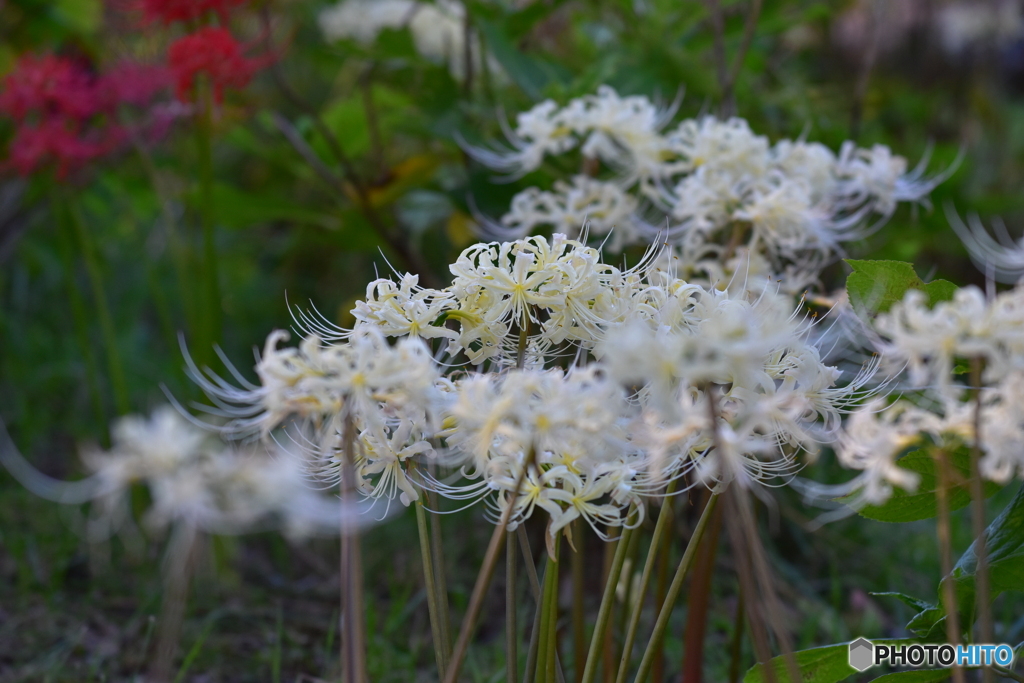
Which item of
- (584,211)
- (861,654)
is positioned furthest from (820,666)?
(584,211)

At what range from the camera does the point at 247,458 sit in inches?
23.9

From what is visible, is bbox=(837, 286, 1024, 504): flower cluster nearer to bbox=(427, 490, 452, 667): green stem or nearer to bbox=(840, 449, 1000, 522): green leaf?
bbox=(840, 449, 1000, 522): green leaf

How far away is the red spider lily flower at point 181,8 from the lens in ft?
5.82

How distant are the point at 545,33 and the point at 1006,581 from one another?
2131 millimetres

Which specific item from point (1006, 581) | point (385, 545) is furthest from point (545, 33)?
point (1006, 581)

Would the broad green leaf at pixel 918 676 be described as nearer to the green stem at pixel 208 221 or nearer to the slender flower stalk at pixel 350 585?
the slender flower stalk at pixel 350 585

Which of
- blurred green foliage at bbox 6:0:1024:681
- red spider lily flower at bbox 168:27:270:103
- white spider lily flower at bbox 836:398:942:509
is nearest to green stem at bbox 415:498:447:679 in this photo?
white spider lily flower at bbox 836:398:942:509

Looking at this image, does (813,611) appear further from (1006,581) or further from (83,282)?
(83,282)

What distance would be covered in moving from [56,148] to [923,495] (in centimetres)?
175

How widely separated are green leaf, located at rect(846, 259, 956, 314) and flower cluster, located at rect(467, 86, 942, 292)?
1.12 feet

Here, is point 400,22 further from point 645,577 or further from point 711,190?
point 645,577

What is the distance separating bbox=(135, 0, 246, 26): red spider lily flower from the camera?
1.77m

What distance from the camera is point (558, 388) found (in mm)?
630

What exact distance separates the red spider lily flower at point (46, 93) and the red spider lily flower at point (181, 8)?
241 millimetres
